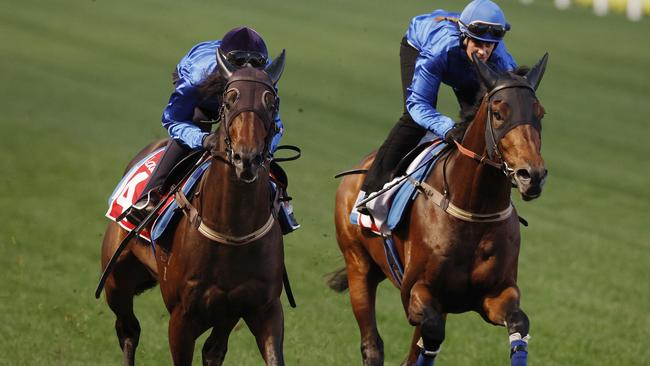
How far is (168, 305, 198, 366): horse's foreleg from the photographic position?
22.8 ft

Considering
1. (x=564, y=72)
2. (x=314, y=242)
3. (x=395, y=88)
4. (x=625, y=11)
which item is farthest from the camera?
(x=625, y=11)

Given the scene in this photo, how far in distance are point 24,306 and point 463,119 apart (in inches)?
204

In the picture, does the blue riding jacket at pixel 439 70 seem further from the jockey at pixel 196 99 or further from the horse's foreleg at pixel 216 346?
the horse's foreleg at pixel 216 346

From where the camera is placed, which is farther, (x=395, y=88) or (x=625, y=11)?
(x=625, y=11)

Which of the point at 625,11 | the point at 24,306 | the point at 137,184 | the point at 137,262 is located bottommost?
the point at 625,11

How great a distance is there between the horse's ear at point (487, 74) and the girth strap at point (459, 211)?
0.79 metres

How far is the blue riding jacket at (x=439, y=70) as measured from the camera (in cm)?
770

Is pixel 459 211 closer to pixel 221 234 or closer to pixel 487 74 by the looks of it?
pixel 487 74

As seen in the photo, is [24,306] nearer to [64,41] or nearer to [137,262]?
[137,262]

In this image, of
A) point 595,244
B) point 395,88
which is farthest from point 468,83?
point 395,88

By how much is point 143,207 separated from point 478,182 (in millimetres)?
2110

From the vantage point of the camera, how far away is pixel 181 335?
6.96m

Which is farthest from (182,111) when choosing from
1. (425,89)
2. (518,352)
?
(518,352)

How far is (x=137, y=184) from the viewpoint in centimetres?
825
